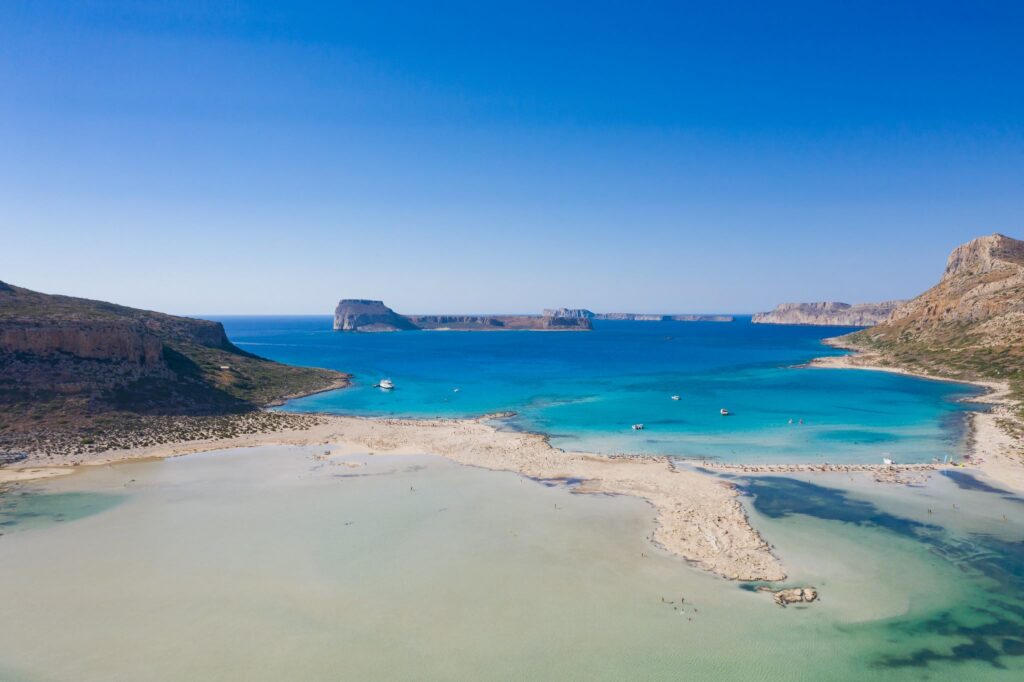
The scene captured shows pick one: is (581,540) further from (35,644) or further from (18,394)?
(18,394)

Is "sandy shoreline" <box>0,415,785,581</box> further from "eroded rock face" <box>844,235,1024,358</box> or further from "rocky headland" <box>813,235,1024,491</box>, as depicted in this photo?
"eroded rock face" <box>844,235,1024,358</box>

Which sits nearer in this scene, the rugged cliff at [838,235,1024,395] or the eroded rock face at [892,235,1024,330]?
the rugged cliff at [838,235,1024,395]

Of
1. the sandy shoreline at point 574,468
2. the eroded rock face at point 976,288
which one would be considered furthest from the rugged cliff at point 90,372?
the eroded rock face at point 976,288

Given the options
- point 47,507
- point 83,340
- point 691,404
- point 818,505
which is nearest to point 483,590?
point 818,505

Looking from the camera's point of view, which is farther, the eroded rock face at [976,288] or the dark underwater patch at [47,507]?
the eroded rock face at [976,288]

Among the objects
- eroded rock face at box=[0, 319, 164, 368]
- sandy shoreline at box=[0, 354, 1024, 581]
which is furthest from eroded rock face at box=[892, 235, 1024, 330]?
eroded rock face at box=[0, 319, 164, 368]

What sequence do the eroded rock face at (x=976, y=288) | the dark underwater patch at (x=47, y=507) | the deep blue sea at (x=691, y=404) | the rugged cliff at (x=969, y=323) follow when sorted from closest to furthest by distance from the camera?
1. the dark underwater patch at (x=47, y=507)
2. the deep blue sea at (x=691, y=404)
3. the rugged cliff at (x=969, y=323)
4. the eroded rock face at (x=976, y=288)

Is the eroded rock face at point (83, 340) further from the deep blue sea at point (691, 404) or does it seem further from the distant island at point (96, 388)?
the deep blue sea at point (691, 404)
